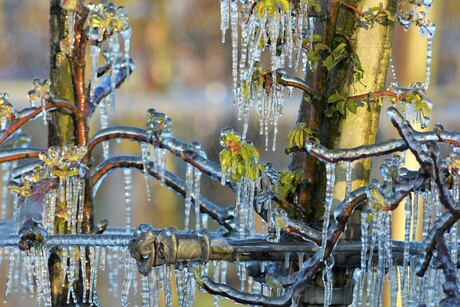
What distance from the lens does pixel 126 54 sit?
1.43m

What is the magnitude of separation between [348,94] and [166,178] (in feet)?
1.17

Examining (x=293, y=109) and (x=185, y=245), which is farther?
(x=293, y=109)

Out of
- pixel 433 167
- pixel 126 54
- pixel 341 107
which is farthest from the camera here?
pixel 126 54

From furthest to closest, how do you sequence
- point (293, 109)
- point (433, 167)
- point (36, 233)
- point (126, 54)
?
point (293, 109)
point (126, 54)
point (36, 233)
point (433, 167)

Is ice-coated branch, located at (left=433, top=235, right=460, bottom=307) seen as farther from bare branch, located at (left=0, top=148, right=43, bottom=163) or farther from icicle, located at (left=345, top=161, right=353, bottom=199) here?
bare branch, located at (left=0, top=148, right=43, bottom=163)

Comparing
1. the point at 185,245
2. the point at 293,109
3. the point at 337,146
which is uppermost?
the point at 293,109

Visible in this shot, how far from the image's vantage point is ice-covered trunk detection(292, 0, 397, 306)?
1.06 meters

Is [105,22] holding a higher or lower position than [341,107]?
higher

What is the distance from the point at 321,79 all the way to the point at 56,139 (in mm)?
512

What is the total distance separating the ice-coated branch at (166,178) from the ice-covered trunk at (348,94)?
26 centimetres

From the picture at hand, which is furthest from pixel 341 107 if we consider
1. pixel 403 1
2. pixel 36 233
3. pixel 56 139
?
pixel 56 139

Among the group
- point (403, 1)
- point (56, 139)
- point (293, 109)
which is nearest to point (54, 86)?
point (56, 139)

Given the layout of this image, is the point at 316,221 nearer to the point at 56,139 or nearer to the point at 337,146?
the point at 337,146

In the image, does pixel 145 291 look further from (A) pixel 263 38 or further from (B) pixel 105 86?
(B) pixel 105 86
